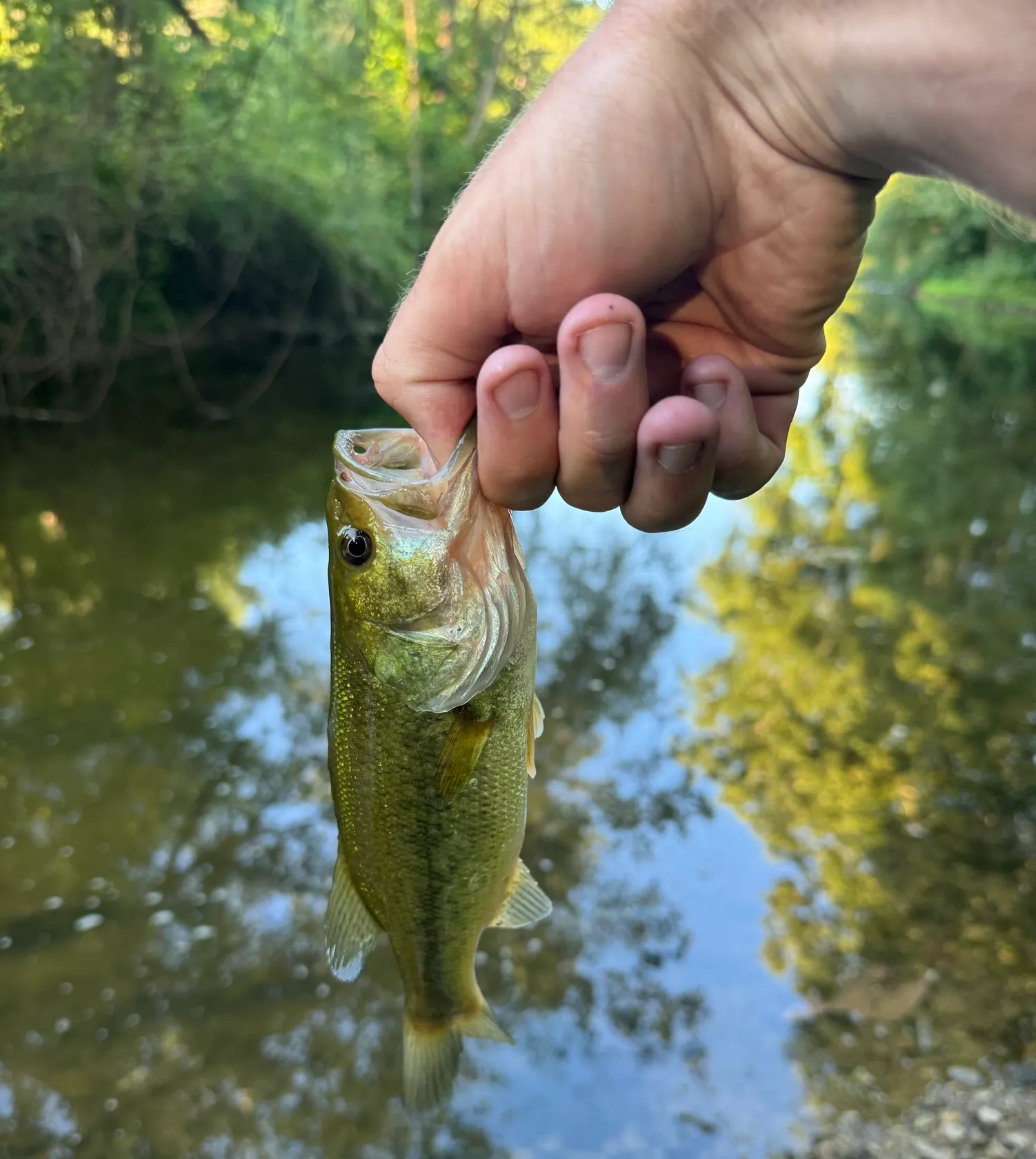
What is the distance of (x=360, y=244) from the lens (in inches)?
750

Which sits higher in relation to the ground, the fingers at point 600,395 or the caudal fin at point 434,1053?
the fingers at point 600,395

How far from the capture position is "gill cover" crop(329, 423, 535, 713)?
1.65 m

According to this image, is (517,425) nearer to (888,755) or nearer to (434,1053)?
(434,1053)

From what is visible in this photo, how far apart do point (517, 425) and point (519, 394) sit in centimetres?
6

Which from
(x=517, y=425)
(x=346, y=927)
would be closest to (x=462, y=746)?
(x=346, y=927)

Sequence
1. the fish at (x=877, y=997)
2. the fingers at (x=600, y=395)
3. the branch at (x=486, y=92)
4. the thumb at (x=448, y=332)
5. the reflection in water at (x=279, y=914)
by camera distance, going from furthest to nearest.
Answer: the branch at (x=486, y=92)
the fish at (x=877, y=997)
the reflection in water at (x=279, y=914)
the thumb at (x=448, y=332)
the fingers at (x=600, y=395)

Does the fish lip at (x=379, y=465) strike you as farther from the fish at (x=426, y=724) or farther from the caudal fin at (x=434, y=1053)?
the caudal fin at (x=434, y=1053)

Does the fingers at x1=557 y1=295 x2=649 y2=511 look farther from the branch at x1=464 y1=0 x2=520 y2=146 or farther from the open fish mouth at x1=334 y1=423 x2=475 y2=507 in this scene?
the branch at x1=464 y1=0 x2=520 y2=146

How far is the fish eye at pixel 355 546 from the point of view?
1.70 m

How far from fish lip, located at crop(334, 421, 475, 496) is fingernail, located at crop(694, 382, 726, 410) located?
Result: 49cm

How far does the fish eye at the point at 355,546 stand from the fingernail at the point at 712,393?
75cm

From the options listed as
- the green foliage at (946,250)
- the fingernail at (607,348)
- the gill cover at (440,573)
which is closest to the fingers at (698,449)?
the fingernail at (607,348)

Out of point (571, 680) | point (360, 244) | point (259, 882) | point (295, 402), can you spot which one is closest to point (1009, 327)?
point (360, 244)

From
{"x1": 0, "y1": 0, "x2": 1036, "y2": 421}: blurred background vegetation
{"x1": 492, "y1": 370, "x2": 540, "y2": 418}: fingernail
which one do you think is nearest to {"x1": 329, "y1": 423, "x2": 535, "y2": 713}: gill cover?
{"x1": 492, "y1": 370, "x2": 540, "y2": 418}: fingernail
